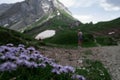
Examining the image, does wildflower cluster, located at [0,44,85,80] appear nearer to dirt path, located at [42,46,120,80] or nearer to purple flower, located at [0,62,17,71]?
purple flower, located at [0,62,17,71]

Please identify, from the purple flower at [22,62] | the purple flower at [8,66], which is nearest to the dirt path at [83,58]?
the purple flower at [22,62]

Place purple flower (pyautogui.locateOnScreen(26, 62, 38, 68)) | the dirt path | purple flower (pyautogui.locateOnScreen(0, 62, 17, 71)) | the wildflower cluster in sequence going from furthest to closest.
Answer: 1. the dirt path
2. purple flower (pyautogui.locateOnScreen(26, 62, 38, 68))
3. the wildflower cluster
4. purple flower (pyautogui.locateOnScreen(0, 62, 17, 71))

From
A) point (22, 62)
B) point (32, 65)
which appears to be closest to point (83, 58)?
point (32, 65)

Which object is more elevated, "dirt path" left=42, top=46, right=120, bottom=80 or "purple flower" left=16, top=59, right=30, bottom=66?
"purple flower" left=16, top=59, right=30, bottom=66

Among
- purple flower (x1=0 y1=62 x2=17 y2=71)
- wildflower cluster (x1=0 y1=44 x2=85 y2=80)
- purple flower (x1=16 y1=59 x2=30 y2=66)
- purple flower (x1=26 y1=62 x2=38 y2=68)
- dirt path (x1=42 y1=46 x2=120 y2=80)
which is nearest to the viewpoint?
purple flower (x1=0 y1=62 x2=17 y2=71)

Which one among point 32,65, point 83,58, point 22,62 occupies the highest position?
point 22,62

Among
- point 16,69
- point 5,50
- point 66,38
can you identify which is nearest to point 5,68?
point 16,69

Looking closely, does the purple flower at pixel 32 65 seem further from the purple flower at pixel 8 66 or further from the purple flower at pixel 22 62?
the purple flower at pixel 8 66

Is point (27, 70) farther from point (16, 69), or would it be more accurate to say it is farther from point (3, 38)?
point (3, 38)

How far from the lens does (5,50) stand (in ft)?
34.2

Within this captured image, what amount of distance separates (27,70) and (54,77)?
88 centimetres

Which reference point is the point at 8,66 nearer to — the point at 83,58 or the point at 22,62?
the point at 22,62

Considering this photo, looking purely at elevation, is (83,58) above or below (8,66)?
below

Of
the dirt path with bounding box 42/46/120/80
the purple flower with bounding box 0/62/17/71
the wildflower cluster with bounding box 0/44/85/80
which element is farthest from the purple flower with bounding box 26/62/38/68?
the dirt path with bounding box 42/46/120/80
